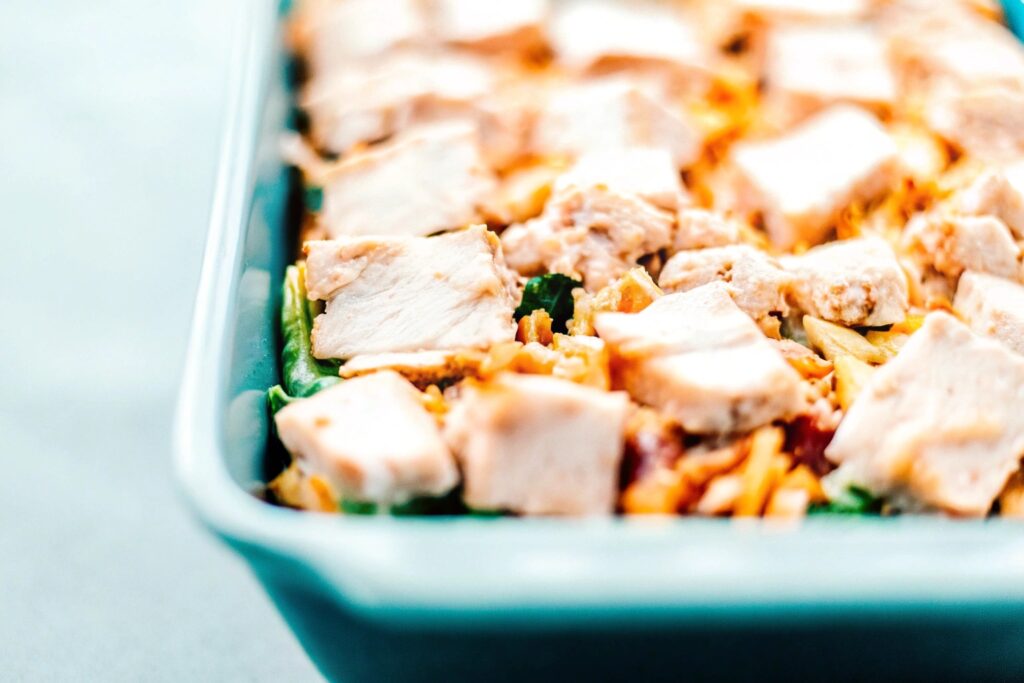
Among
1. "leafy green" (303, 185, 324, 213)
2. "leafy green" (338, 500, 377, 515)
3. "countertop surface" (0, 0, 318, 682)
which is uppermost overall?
"leafy green" (303, 185, 324, 213)

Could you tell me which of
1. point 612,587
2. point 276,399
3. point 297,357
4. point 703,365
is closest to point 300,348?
point 297,357

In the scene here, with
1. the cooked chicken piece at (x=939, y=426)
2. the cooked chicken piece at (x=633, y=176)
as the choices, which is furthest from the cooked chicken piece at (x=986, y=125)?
the cooked chicken piece at (x=939, y=426)

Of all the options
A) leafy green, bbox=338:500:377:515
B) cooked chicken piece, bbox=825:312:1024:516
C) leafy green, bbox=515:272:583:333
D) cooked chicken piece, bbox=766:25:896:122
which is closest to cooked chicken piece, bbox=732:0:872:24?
cooked chicken piece, bbox=766:25:896:122

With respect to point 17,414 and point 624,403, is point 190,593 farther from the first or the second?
point 624,403

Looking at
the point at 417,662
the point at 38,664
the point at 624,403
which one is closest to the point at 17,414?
the point at 38,664

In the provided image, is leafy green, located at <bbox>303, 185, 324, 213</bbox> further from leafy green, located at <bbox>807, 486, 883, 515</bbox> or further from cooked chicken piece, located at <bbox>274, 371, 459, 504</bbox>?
leafy green, located at <bbox>807, 486, 883, 515</bbox>

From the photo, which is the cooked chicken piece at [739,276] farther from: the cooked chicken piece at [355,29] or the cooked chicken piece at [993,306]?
the cooked chicken piece at [355,29]
